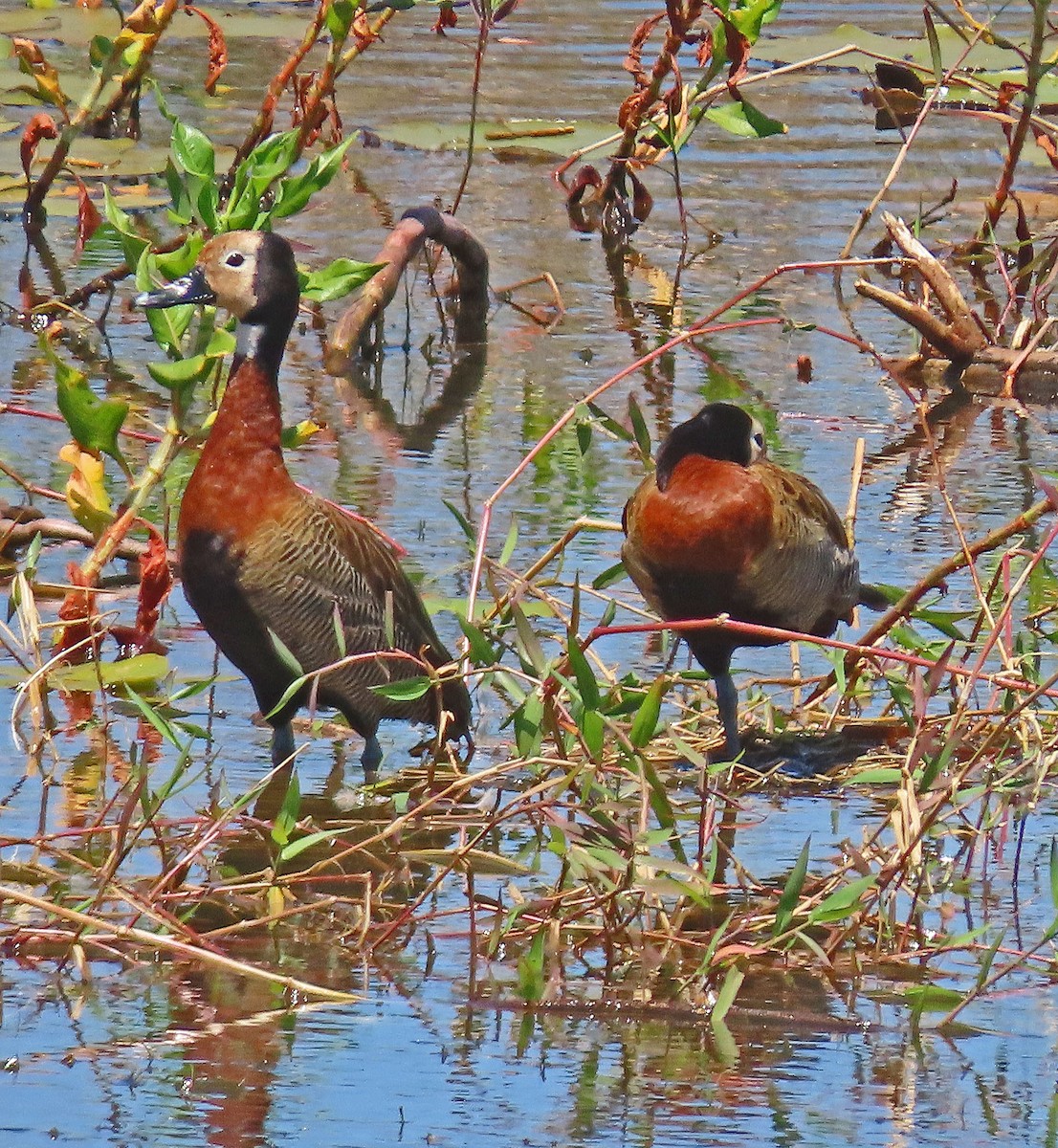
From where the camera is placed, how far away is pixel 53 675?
577 centimetres

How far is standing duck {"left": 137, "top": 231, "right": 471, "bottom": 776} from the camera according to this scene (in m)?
5.62

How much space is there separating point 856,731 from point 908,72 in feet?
22.7

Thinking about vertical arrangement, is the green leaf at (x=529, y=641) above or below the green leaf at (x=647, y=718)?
above

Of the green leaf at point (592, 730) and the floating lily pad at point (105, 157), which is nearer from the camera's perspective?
the green leaf at point (592, 730)

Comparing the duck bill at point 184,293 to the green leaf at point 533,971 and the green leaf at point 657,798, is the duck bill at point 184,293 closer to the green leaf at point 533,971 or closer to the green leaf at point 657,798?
the green leaf at point 657,798

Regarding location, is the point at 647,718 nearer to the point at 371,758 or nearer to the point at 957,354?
the point at 371,758

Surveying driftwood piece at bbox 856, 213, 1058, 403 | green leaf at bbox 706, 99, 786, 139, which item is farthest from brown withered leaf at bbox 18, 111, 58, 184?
driftwood piece at bbox 856, 213, 1058, 403

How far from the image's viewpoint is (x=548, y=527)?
734cm

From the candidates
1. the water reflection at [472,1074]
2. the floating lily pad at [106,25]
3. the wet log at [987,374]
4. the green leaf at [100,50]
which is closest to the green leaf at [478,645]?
the water reflection at [472,1074]

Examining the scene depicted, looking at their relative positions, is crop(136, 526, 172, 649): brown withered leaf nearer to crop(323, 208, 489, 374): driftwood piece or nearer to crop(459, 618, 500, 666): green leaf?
crop(459, 618, 500, 666): green leaf

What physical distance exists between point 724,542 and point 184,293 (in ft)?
4.99

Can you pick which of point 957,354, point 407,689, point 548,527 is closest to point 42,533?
point 548,527

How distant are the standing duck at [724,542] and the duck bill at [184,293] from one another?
125 centimetres

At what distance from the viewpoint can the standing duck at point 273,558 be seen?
562cm
